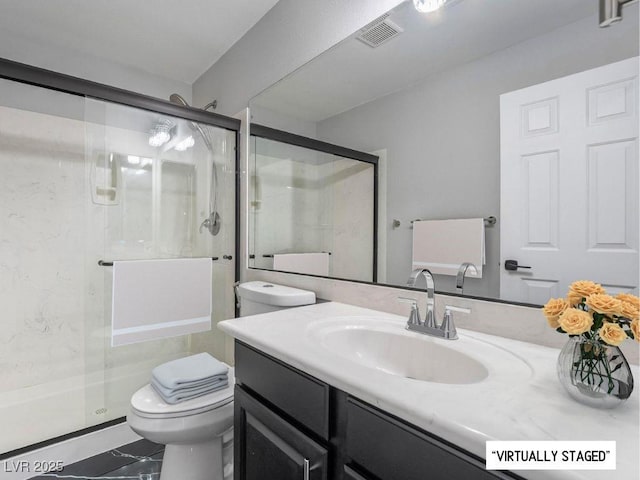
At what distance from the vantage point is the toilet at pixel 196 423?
127 cm

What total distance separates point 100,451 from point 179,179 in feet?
4.99

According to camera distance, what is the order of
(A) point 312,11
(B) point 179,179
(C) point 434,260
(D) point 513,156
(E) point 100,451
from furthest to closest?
1. (B) point 179,179
2. (E) point 100,451
3. (A) point 312,11
4. (C) point 434,260
5. (D) point 513,156

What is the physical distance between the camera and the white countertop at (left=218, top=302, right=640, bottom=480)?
463 mm

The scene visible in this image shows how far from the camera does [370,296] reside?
128cm

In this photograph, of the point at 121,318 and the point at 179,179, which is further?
the point at 179,179

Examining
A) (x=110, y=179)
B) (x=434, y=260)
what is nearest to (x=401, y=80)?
(x=434, y=260)

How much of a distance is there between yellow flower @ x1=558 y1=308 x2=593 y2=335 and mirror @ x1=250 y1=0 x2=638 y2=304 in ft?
0.99

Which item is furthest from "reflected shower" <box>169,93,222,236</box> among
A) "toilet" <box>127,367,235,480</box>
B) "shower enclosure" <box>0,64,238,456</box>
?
"toilet" <box>127,367,235,480</box>

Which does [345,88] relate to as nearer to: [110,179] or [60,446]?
[110,179]

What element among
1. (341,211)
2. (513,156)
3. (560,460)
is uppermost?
(513,156)

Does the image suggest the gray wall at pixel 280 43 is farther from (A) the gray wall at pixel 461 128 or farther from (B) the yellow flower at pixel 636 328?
(B) the yellow flower at pixel 636 328

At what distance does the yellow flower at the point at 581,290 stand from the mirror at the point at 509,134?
0.24 m

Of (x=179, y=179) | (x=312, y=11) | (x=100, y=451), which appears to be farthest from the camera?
(x=179, y=179)

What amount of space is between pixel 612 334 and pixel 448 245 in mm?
572
